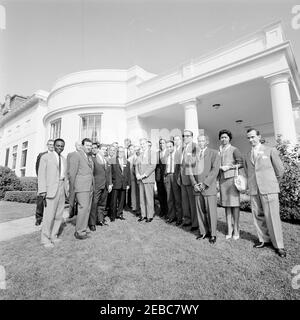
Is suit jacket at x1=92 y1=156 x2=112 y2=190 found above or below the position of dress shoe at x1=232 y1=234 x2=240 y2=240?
above

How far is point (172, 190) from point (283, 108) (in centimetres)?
512

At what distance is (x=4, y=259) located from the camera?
11.3 feet

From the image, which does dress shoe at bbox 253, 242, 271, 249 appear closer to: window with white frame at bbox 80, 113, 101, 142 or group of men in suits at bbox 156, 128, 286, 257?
group of men in suits at bbox 156, 128, 286, 257

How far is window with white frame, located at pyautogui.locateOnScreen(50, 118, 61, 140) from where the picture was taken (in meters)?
→ 13.5

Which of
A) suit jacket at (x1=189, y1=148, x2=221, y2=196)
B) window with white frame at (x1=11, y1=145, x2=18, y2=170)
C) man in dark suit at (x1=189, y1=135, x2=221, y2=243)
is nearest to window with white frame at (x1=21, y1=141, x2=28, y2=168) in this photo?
window with white frame at (x1=11, y1=145, x2=18, y2=170)

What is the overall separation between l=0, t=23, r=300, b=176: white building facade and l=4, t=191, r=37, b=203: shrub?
346 cm

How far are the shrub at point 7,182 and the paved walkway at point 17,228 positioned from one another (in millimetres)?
6585

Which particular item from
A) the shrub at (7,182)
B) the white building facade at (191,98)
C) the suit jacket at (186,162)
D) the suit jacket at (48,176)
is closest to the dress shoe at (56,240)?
the suit jacket at (48,176)

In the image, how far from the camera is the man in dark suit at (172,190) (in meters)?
5.09

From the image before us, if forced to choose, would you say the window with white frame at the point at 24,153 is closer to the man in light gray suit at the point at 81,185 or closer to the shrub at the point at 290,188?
the man in light gray suit at the point at 81,185

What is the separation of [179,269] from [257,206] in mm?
1802

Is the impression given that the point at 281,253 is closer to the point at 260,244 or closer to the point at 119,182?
the point at 260,244

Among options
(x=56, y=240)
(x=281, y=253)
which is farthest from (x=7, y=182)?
(x=281, y=253)
